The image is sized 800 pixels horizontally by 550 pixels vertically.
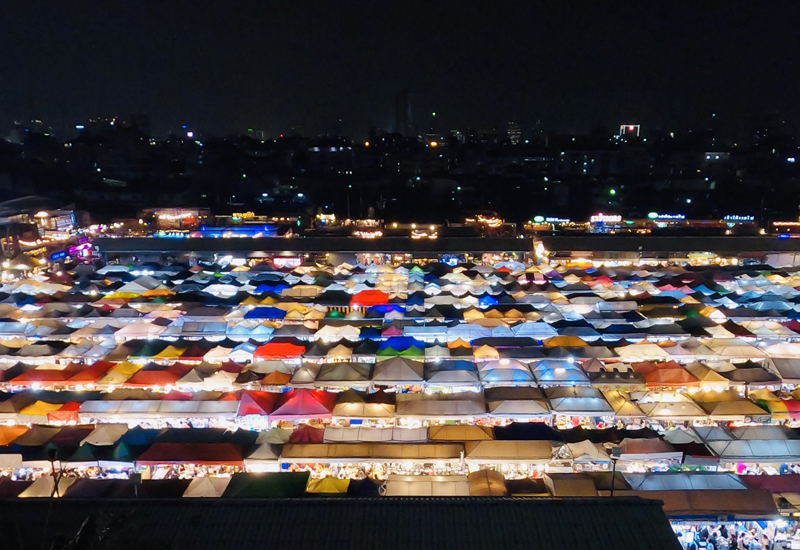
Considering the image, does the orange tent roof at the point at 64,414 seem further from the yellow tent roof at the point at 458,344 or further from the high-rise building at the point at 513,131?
the high-rise building at the point at 513,131

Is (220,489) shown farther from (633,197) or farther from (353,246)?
(633,197)

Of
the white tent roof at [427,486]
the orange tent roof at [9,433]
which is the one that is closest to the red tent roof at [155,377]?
the orange tent roof at [9,433]

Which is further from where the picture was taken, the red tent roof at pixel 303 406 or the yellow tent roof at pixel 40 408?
the yellow tent roof at pixel 40 408

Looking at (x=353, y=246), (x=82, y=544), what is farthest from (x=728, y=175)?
(x=82, y=544)

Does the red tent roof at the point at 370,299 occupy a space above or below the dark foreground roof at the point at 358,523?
below

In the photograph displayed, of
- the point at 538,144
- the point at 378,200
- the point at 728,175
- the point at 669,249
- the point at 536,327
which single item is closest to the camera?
the point at 536,327
